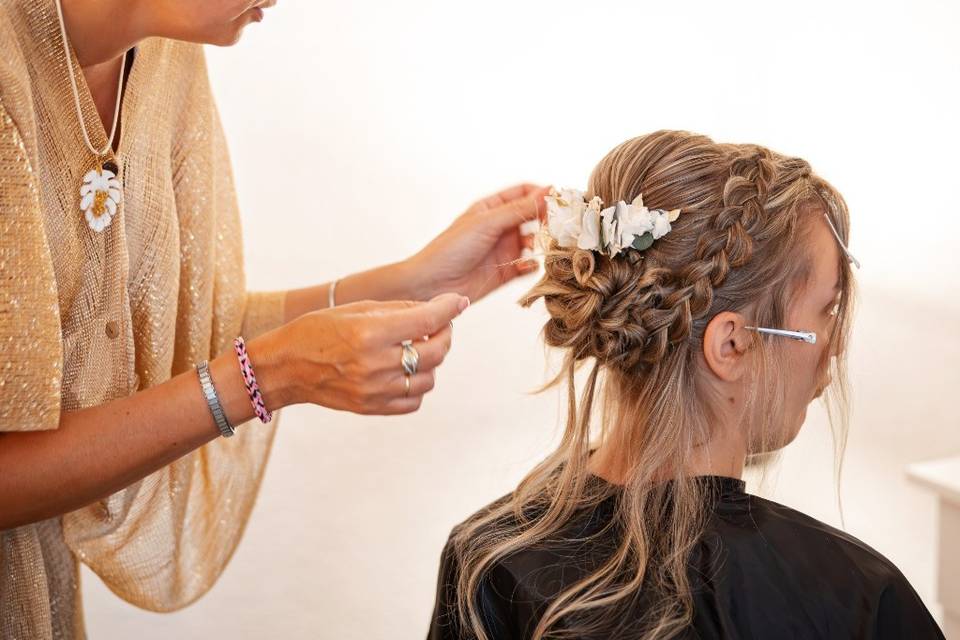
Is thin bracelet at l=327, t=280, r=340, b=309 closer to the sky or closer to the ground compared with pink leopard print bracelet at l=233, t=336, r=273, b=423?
closer to the sky

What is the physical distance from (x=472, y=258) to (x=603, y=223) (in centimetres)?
40

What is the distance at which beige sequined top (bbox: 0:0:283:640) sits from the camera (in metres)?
1.08

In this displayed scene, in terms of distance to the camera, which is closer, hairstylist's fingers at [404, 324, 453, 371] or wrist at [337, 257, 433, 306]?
hairstylist's fingers at [404, 324, 453, 371]

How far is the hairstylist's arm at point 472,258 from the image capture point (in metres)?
1.50

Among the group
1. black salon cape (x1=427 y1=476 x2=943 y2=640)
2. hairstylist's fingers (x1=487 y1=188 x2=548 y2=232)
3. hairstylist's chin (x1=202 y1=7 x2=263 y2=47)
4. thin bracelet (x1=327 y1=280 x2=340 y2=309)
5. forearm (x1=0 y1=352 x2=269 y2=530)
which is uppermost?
hairstylist's chin (x1=202 y1=7 x2=263 y2=47)

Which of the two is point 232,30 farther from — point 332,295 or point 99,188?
point 332,295

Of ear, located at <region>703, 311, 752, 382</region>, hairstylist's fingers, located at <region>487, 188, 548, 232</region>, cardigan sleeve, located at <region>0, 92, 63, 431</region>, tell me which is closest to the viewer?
cardigan sleeve, located at <region>0, 92, 63, 431</region>

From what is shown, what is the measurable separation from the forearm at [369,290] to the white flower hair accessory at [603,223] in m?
0.34

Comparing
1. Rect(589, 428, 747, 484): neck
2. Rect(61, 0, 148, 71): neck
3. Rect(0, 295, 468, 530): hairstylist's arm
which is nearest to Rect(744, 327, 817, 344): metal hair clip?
Rect(589, 428, 747, 484): neck

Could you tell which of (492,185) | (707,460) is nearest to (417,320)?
(707,460)

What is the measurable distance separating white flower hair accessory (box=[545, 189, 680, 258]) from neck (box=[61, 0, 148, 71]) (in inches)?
22.1

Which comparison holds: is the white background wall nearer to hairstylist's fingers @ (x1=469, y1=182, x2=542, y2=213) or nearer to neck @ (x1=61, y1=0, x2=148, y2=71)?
hairstylist's fingers @ (x1=469, y1=182, x2=542, y2=213)

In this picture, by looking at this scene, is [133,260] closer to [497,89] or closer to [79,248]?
[79,248]

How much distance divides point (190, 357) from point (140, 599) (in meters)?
0.40
